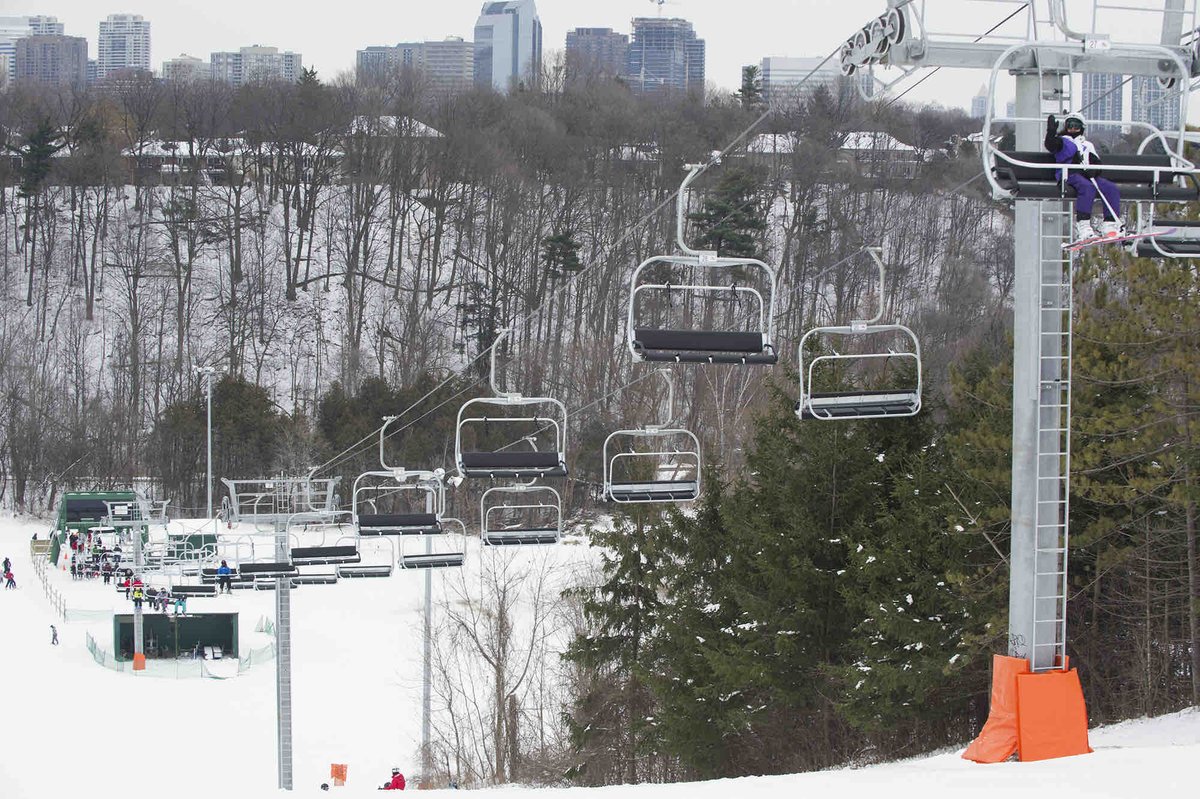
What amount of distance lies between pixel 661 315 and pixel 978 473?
42.5 metres

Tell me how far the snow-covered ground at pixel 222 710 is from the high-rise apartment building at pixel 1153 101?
184 inches

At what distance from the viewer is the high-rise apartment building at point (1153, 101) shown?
895 centimetres

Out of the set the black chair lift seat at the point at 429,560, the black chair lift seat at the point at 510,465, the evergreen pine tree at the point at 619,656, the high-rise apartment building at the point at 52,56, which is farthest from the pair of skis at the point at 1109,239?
the high-rise apartment building at the point at 52,56

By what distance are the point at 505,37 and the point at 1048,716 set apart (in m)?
164

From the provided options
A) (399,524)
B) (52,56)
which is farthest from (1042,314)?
(52,56)

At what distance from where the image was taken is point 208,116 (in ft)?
228

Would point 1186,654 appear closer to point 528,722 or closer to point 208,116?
point 528,722

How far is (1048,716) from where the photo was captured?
8.68 metres

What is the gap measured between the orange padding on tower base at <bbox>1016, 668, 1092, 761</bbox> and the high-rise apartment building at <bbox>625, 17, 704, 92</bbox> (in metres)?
144

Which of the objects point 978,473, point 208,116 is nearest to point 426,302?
point 208,116

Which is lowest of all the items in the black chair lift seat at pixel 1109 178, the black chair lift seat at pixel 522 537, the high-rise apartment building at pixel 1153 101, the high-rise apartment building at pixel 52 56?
the black chair lift seat at pixel 522 537

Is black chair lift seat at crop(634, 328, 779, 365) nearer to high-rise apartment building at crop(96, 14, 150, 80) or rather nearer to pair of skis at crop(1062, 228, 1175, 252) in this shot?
pair of skis at crop(1062, 228, 1175, 252)

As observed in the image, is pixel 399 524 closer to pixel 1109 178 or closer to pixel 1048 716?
pixel 1048 716

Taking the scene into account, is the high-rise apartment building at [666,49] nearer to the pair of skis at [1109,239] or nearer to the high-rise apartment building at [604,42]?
the high-rise apartment building at [604,42]
